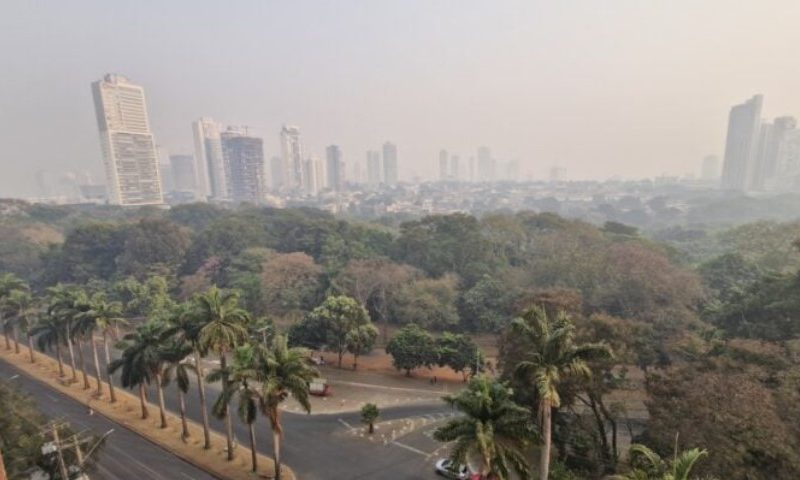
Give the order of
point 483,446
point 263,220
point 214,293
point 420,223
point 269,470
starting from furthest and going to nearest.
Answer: point 263,220 < point 420,223 < point 269,470 < point 214,293 < point 483,446

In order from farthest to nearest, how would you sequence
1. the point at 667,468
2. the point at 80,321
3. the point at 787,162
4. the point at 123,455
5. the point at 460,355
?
the point at 787,162
the point at 460,355
the point at 80,321
the point at 123,455
the point at 667,468

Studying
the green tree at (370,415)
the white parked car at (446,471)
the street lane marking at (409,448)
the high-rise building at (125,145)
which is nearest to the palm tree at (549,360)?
the white parked car at (446,471)

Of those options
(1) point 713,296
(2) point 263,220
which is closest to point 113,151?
(2) point 263,220

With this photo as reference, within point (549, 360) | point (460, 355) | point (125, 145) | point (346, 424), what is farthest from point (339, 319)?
point (125, 145)

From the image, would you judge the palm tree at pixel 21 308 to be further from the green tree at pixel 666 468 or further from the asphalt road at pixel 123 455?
the green tree at pixel 666 468

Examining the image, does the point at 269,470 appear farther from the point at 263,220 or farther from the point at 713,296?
the point at 263,220

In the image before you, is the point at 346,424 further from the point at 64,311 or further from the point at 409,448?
the point at 64,311
